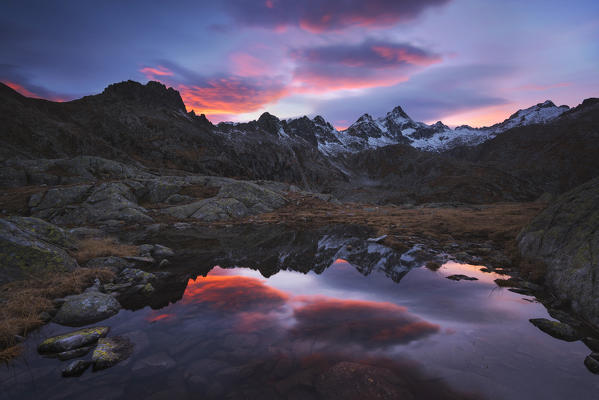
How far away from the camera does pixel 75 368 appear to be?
720 cm

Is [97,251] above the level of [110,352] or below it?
above

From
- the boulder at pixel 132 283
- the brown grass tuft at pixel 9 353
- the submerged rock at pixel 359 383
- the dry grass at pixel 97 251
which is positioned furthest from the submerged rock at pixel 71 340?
the dry grass at pixel 97 251

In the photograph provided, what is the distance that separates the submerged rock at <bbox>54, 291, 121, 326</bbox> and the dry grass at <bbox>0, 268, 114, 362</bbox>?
0.63 m

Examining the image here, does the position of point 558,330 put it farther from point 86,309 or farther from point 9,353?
point 9,353

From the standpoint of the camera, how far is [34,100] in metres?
114

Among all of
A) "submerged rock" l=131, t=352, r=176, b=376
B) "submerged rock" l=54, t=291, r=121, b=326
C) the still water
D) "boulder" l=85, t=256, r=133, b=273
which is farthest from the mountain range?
"submerged rock" l=131, t=352, r=176, b=376

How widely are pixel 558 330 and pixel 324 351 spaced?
872 cm

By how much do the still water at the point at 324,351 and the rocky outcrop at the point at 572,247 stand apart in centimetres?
158

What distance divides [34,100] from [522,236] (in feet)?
579

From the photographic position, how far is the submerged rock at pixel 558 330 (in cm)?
873

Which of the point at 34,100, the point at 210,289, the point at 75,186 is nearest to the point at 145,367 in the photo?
the point at 210,289

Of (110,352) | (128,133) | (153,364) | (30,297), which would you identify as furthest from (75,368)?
(128,133)

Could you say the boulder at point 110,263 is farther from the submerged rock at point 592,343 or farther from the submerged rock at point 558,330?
the submerged rock at point 592,343

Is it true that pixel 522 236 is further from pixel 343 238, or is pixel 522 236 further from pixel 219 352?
pixel 219 352
